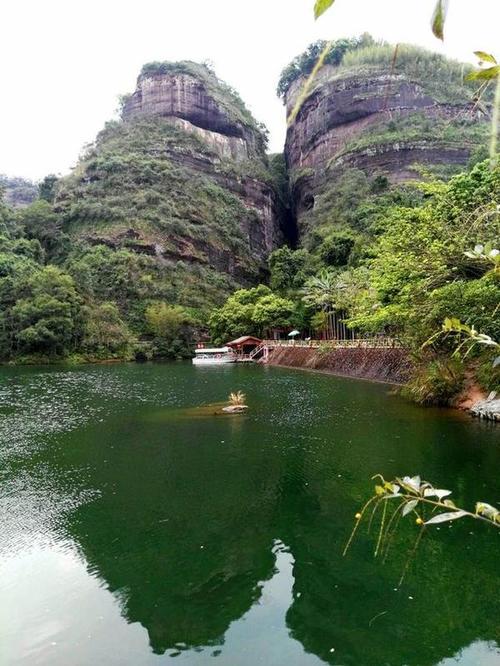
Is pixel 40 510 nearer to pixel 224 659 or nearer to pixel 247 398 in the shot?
pixel 224 659

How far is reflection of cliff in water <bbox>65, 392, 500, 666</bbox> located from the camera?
562cm

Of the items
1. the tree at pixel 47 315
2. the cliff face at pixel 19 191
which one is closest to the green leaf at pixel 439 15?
the tree at pixel 47 315

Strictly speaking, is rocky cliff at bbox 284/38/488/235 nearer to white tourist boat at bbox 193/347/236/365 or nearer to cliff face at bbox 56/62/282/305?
cliff face at bbox 56/62/282/305

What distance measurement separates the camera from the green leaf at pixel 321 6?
895 millimetres

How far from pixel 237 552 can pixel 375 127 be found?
255 ft

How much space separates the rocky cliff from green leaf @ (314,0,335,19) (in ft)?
234

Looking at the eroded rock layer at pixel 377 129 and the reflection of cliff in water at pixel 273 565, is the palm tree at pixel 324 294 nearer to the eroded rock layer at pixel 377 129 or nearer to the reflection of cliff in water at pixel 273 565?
the eroded rock layer at pixel 377 129

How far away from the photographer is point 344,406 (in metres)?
19.6

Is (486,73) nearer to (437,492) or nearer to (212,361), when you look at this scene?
(437,492)

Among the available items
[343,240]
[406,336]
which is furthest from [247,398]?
[343,240]

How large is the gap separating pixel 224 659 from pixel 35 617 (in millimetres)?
2399

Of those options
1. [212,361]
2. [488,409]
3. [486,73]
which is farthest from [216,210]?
[486,73]

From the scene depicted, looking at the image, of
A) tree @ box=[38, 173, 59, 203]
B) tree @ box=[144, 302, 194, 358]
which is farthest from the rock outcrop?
tree @ box=[38, 173, 59, 203]

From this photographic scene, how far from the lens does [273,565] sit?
23.7ft
